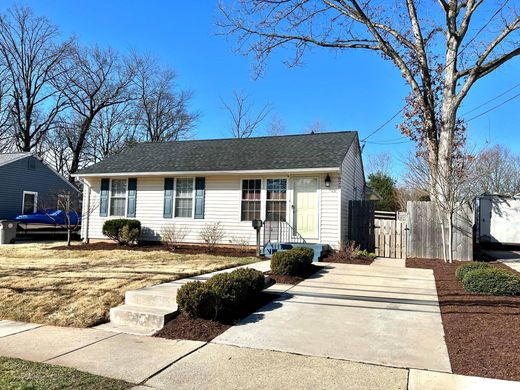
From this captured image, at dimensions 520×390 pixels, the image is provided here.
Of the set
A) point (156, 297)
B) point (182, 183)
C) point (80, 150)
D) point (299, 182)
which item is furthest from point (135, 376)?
point (80, 150)

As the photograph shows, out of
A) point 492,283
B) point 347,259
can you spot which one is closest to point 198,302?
point 492,283

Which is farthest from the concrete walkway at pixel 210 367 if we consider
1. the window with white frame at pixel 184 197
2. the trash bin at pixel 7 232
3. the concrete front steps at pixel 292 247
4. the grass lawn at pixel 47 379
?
the trash bin at pixel 7 232

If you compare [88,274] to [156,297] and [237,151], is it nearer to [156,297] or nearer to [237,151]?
[156,297]

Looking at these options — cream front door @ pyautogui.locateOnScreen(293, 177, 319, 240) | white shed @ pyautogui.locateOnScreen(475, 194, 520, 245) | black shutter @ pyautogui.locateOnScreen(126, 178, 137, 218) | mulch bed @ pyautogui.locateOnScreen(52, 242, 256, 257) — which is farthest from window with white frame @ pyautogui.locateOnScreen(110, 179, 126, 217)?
white shed @ pyautogui.locateOnScreen(475, 194, 520, 245)

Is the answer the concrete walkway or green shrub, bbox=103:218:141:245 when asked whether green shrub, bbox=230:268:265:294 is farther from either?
green shrub, bbox=103:218:141:245

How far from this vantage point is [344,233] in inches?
504

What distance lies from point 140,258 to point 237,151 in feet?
20.1

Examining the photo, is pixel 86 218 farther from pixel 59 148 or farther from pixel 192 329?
pixel 59 148

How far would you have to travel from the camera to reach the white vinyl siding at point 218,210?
40.2 feet

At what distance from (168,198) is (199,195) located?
49.7 inches

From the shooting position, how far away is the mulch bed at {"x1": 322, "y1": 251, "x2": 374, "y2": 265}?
10.6 metres

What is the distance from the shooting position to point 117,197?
1539cm

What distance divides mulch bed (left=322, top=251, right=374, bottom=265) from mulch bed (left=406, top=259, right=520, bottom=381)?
3.47 metres

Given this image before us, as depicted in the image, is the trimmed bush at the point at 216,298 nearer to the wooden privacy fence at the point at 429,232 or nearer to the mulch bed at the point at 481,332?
the mulch bed at the point at 481,332
